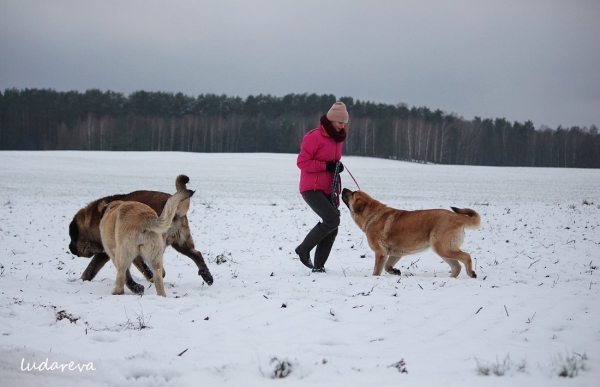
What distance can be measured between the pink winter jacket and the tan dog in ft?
6.47

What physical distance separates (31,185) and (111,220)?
799 inches

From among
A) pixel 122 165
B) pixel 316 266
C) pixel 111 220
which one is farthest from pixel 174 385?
pixel 122 165

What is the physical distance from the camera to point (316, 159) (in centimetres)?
681

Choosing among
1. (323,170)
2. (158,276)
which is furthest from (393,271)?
(158,276)

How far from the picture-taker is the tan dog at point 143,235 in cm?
524

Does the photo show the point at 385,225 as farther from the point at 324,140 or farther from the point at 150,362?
the point at 150,362

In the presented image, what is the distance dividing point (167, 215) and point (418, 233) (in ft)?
11.3

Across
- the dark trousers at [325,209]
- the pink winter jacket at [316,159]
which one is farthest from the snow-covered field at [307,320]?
the pink winter jacket at [316,159]

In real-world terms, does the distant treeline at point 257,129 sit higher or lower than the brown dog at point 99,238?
higher

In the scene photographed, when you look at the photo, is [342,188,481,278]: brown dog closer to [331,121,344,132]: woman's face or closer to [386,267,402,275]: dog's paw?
[386,267,402,275]: dog's paw

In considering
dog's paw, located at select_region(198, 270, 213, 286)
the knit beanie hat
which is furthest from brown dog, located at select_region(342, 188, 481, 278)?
dog's paw, located at select_region(198, 270, 213, 286)

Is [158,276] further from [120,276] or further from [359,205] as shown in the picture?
[359,205]

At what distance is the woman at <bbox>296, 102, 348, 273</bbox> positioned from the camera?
6.70m

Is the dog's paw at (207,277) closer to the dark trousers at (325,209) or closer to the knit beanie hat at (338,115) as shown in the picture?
the dark trousers at (325,209)
